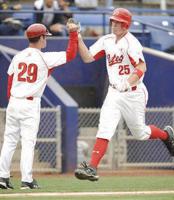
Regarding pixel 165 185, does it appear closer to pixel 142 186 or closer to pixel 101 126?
pixel 142 186

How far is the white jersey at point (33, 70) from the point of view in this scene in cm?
1053

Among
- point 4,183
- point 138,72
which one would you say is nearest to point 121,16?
point 138,72

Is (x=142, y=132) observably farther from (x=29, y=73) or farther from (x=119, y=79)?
(x=29, y=73)

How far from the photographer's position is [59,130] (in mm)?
14852

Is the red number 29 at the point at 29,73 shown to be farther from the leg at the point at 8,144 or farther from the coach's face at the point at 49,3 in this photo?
the coach's face at the point at 49,3

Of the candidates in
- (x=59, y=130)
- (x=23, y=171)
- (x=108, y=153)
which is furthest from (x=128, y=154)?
(x=23, y=171)

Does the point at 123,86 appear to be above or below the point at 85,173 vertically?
above

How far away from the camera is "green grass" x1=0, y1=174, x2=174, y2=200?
31.4 feet

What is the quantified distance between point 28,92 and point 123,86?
114 cm

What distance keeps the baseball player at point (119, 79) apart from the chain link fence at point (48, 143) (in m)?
4.11

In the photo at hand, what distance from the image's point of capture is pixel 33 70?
1053 centimetres

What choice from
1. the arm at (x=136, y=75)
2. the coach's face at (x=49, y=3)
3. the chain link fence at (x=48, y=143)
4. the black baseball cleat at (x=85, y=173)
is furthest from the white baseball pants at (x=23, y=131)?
the coach's face at (x=49, y=3)

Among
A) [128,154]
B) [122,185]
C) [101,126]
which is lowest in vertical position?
[128,154]

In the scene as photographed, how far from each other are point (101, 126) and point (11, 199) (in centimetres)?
172
